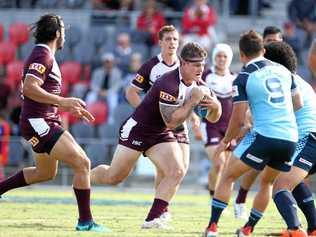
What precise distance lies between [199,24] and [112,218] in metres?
12.7

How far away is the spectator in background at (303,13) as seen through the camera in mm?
28219

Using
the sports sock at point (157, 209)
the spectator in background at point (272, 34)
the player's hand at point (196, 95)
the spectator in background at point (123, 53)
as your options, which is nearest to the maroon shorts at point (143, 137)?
the sports sock at point (157, 209)

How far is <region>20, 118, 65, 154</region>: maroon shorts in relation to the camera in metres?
12.5

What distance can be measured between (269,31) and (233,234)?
177 inches

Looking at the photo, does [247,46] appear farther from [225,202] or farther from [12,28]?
[12,28]

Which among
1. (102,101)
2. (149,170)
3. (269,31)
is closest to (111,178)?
(269,31)

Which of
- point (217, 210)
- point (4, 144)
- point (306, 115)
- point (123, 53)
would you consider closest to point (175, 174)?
point (217, 210)

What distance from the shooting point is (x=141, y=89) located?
610 inches

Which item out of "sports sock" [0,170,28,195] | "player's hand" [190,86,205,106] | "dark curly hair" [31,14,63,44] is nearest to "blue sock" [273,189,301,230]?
"player's hand" [190,86,205,106]

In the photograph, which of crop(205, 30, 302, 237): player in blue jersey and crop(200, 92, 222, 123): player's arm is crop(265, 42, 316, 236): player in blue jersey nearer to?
crop(205, 30, 302, 237): player in blue jersey

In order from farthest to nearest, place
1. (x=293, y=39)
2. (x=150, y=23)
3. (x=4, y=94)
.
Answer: (x=150, y=23)
(x=293, y=39)
(x=4, y=94)

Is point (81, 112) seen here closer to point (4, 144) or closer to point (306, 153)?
point (306, 153)

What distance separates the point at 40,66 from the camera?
12.4 meters

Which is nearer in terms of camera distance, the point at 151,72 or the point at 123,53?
the point at 151,72
